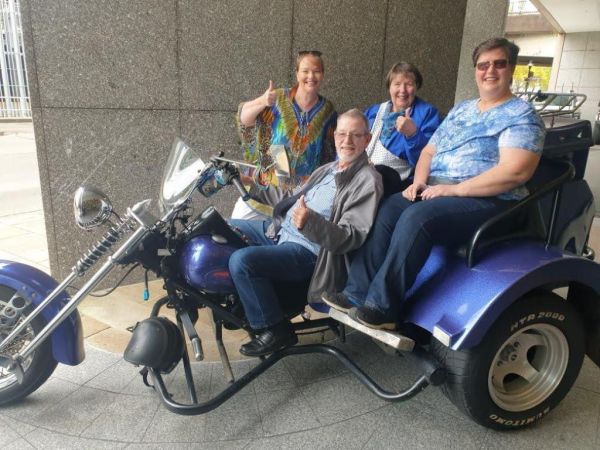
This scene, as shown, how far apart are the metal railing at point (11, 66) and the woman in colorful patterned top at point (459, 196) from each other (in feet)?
39.3

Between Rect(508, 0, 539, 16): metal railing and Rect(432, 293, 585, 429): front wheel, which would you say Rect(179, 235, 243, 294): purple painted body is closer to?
Rect(432, 293, 585, 429): front wheel

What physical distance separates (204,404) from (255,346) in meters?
0.33

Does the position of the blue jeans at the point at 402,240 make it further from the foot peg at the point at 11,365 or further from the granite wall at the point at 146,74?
the granite wall at the point at 146,74

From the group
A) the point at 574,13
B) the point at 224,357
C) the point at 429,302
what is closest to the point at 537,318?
the point at 429,302

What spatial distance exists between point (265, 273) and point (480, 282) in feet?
2.93

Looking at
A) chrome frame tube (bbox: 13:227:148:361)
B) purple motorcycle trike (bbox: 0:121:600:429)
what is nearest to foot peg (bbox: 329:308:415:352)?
purple motorcycle trike (bbox: 0:121:600:429)

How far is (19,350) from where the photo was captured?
223cm

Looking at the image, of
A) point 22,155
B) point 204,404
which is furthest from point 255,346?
point 22,155

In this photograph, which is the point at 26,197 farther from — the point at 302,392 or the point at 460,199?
the point at 460,199

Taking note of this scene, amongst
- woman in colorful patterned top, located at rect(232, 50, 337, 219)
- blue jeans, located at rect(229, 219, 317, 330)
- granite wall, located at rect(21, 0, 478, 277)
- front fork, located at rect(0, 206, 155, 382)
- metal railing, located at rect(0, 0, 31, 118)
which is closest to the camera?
front fork, located at rect(0, 206, 155, 382)

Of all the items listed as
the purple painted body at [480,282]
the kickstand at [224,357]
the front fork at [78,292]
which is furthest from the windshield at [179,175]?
the purple painted body at [480,282]

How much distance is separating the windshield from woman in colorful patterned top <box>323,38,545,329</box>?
776 mm

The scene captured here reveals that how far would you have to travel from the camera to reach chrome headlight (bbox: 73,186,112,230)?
77.1 inches

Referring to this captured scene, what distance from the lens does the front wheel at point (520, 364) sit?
205cm
